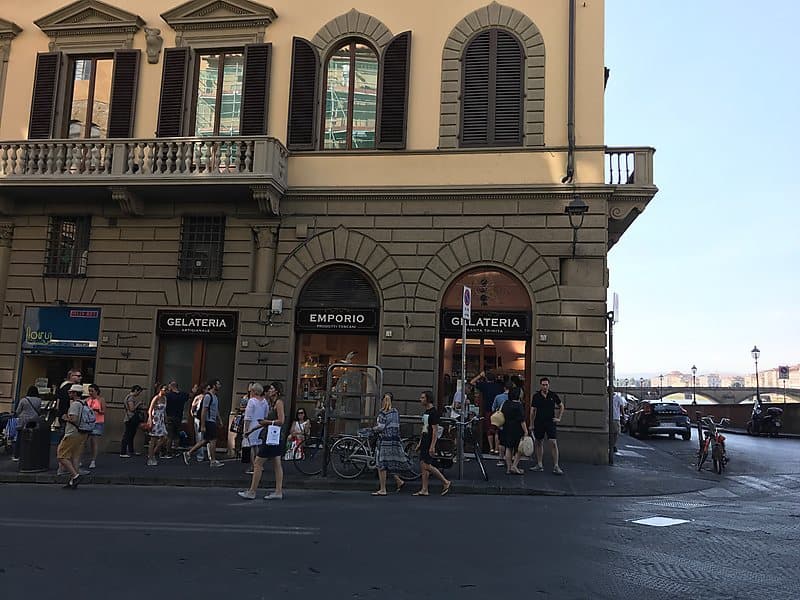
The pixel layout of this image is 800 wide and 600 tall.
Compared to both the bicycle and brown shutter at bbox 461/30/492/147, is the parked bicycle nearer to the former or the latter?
the bicycle

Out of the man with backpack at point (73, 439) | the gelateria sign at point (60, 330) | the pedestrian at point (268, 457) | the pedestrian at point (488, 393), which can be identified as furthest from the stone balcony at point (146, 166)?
the pedestrian at point (268, 457)

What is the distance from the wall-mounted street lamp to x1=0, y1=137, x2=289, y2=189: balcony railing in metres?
6.90

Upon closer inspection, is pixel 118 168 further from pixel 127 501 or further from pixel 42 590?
pixel 42 590

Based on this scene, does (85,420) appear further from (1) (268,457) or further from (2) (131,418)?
(1) (268,457)

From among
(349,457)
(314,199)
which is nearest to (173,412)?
(349,457)

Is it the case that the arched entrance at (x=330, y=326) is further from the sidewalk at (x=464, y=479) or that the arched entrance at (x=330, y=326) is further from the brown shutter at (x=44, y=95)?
the brown shutter at (x=44, y=95)

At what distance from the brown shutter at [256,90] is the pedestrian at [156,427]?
729cm

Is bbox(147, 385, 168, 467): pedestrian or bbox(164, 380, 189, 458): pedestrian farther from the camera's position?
bbox(164, 380, 189, 458): pedestrian

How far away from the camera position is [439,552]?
7.06 m

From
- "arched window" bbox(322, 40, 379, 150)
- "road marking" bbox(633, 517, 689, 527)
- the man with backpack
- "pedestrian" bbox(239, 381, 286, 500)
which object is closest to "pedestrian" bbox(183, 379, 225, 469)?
the man with backpack

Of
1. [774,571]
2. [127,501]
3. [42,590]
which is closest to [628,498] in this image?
[774,571]

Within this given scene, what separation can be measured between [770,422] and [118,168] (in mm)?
27438

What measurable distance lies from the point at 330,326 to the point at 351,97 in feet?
19.4

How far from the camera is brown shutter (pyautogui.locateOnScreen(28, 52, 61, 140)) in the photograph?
1886 centimetres
